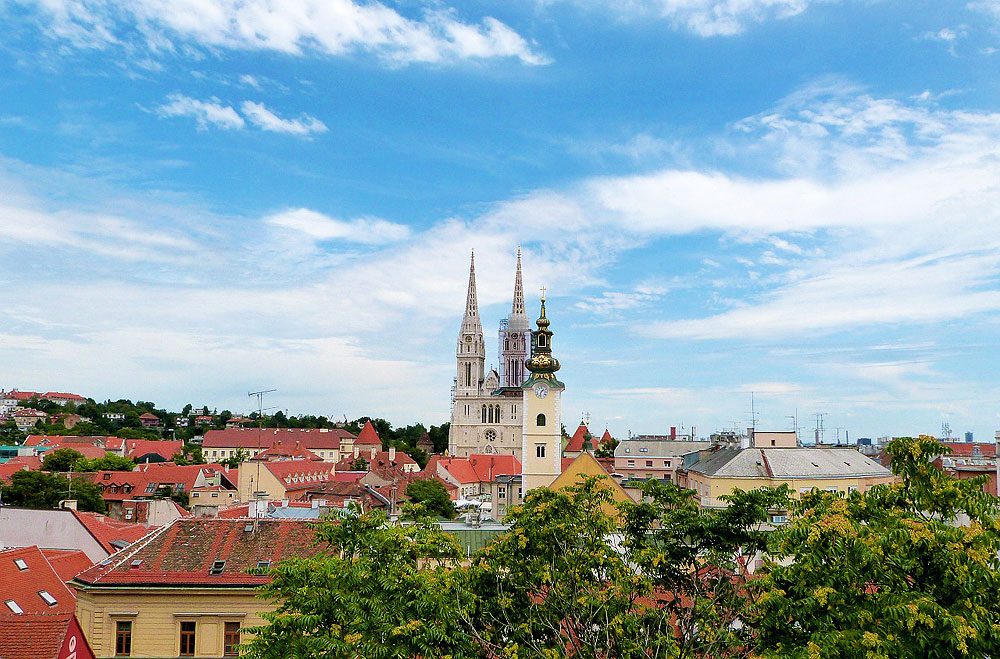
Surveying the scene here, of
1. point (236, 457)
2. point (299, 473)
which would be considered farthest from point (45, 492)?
point (236, 457)

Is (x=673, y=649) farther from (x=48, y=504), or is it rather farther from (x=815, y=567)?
(x=48, y=504)

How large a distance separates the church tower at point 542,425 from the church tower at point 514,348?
415 feet

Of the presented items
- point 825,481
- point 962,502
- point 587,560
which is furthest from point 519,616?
point 825,481

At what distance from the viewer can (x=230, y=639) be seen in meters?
24.4

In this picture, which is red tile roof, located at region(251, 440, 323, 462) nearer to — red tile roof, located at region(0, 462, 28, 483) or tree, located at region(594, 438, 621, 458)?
tree, located at region(594, 438, 621, 458)

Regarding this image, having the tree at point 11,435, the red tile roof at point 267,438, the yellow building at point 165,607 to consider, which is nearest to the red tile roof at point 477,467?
the red tile roof at point 267,438

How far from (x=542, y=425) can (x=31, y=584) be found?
1513 inches

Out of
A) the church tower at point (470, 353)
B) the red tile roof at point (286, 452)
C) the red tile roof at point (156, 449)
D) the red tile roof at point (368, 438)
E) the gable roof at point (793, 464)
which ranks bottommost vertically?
the red tile roof at point (286, 452)

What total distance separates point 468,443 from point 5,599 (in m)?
138

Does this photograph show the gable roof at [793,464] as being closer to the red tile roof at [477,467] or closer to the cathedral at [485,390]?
the red tile roof at [477,467]

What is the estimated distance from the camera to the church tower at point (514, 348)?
189000mm

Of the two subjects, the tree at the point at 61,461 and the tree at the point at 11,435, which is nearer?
the tree at the point at 61,461

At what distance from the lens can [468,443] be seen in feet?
531

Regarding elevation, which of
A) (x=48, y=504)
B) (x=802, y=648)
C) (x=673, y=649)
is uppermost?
(x=802, y=648)
